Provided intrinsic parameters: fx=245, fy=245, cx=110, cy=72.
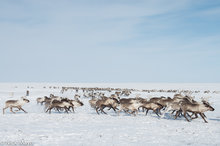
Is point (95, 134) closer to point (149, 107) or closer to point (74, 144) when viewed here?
point (74, 144)

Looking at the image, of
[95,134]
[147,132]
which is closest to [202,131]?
Result: [147,132]

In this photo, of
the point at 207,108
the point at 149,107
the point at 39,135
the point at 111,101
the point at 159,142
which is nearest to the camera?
the point at 159,142

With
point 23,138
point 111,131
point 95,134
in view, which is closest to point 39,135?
point 23,138

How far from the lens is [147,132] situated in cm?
943

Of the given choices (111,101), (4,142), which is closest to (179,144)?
(4,142)

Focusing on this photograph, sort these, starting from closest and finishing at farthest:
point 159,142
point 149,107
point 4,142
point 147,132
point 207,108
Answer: point 4,142 → point 159,142 → point 147,132 → point 207,108 → point 149,107

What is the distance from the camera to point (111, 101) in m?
16.9

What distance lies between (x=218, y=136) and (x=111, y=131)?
3.92 metres

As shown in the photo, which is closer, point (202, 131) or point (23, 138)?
point (23, 138)

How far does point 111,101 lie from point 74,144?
9.58 m

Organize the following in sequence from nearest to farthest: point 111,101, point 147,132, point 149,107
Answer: point 147,132 → point 149,107 → point 111,101

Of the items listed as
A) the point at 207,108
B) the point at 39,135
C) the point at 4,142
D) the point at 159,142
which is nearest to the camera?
the point at 4,142

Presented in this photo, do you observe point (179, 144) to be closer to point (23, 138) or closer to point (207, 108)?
point (23, 138)

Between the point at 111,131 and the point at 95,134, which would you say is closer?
the point at 95,134
